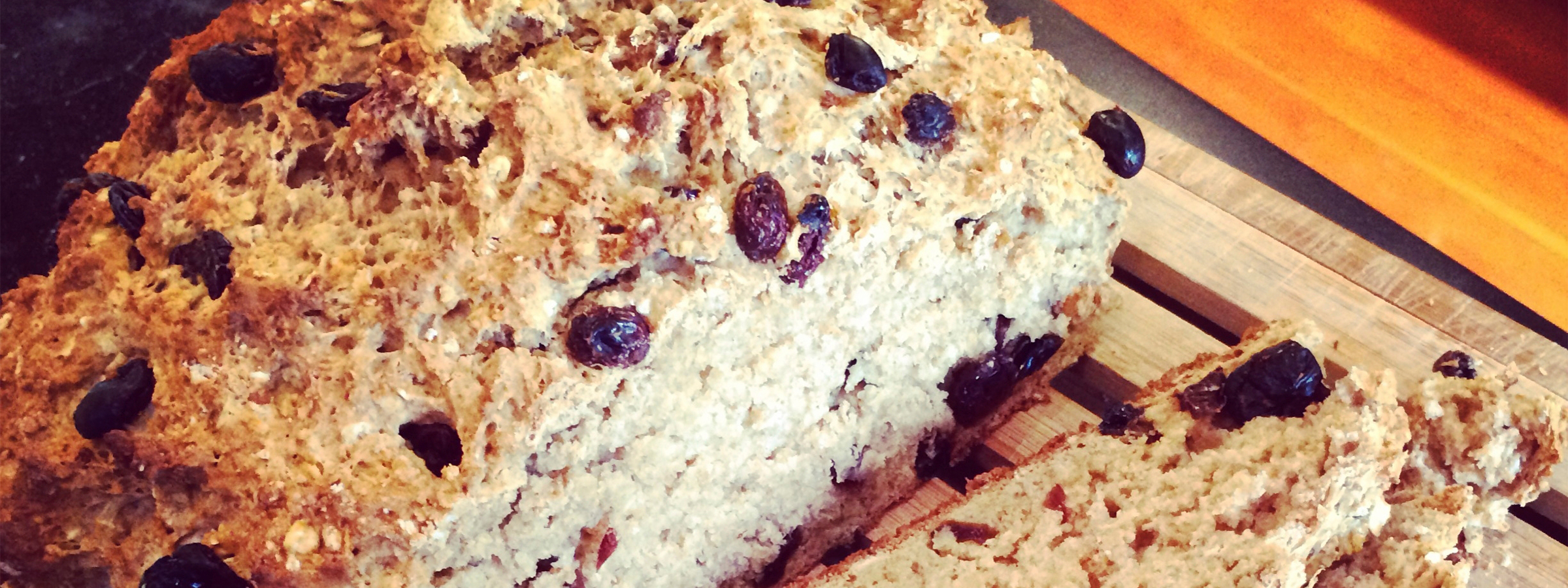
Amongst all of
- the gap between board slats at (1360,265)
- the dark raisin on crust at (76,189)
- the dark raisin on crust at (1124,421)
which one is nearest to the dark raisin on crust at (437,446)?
the dark raisin on crust at (76,189)

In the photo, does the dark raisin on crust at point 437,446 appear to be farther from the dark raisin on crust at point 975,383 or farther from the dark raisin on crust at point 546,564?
the dark raisin on crust at point 975,383

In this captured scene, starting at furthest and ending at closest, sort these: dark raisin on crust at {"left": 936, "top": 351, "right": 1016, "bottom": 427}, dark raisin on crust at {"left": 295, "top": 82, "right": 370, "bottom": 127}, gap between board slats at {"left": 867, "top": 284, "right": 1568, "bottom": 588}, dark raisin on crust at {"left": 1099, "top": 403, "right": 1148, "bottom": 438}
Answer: gap between board slats at {"left": 867, "top": 284, "right": 1568, "bottom": 588} < dark raisin on crust at {"left": 936, "top": 351, "right": 1016, "bottom": 427} < dark raisin on crust at {"left": 1099, "top": 403, "right": 1148, "bottom": 438} < dark raisin on crust at {"left": 295, "top": 82, "right": 370, "bottom": 127}

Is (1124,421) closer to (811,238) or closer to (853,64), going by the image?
(811,238)

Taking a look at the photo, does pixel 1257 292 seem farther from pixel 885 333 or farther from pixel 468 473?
pixel 468 473

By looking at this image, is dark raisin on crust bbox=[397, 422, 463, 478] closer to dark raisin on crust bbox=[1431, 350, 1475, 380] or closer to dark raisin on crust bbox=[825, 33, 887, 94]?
dark raisin on crust bbox=[825, 33, 887, 94]

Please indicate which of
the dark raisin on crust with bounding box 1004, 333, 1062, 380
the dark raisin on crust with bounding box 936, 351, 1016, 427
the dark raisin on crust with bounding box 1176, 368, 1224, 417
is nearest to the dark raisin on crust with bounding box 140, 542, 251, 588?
the dark raisin on crust with bounding box 936, 351, 1016, 427

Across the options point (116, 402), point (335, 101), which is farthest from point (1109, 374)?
point (116, 402)

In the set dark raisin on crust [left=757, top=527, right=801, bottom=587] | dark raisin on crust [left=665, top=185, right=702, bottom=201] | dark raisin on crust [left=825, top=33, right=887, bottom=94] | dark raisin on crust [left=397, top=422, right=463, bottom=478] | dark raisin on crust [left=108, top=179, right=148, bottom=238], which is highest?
dark raisin on crust [left=825, top=33, right=887, bottom=94]

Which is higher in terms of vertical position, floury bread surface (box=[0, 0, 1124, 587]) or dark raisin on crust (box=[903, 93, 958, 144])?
dark raisin on crust (box=[903, 93, 958, 144])
